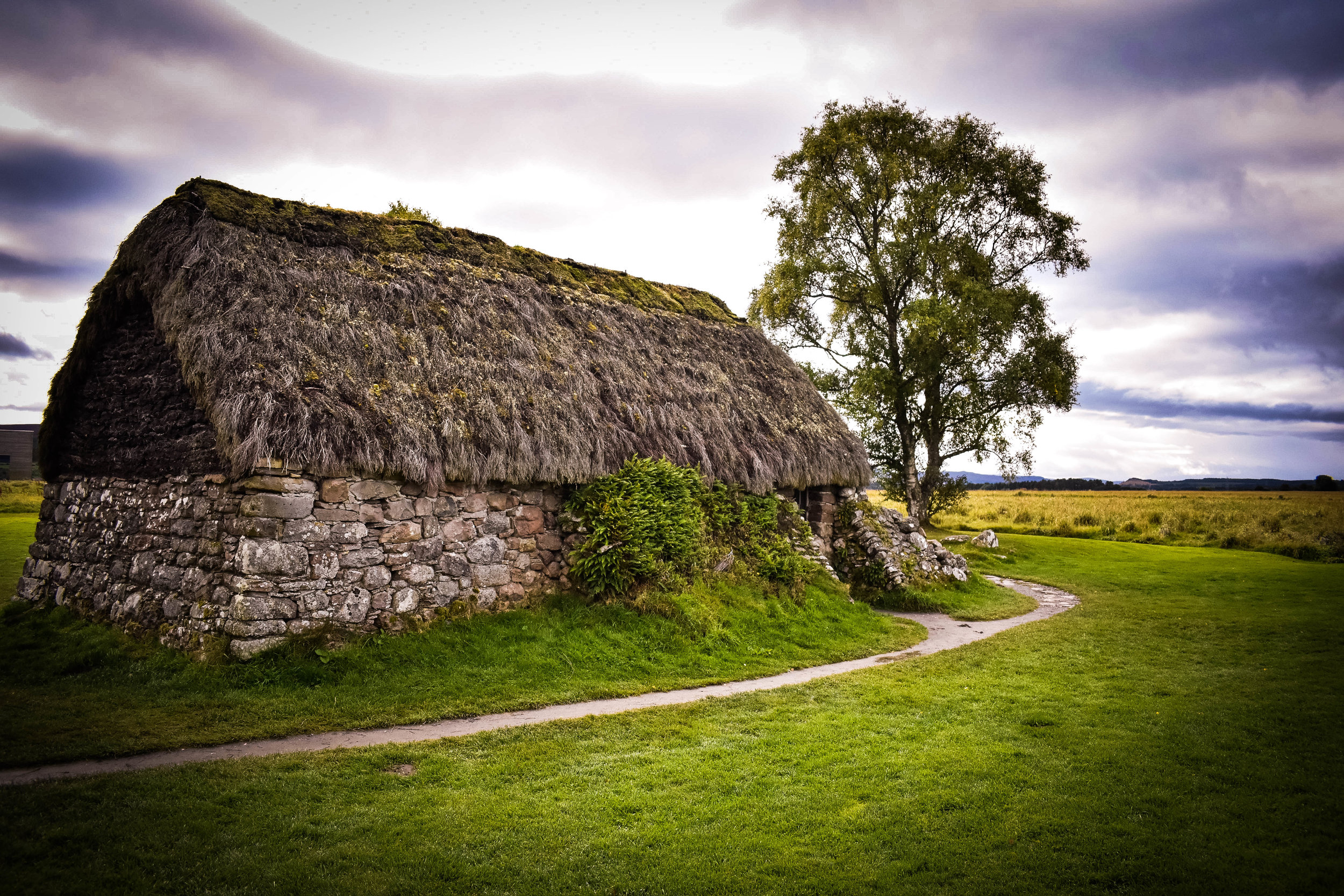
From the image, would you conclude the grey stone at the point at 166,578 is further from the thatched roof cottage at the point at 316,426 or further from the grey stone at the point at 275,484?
the grey stone at the point at 275,484

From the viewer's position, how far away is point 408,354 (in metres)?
10.9

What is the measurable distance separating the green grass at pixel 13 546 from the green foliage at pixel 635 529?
1010 centimetres

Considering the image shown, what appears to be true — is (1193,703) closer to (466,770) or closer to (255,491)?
(466,770)

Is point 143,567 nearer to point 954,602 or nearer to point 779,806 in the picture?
point 779,806

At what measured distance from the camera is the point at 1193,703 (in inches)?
329

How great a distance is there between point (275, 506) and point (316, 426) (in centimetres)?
112

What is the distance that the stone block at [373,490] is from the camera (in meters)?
9.41

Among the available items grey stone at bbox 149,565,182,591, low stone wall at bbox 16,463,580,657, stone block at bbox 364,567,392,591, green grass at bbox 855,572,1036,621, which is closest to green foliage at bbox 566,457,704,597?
low stone wall at bbox 16,463,580,657

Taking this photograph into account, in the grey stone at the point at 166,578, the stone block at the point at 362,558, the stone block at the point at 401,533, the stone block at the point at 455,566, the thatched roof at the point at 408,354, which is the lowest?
the grey stone at the point at 166,578

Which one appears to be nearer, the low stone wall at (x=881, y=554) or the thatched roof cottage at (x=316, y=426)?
the thatched roof cottage at (x=316, y=426)

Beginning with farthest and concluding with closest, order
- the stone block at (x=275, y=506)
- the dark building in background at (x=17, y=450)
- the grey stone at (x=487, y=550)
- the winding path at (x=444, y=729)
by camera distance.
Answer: the dark building in background at (x=17, y=450), the grey stone at (x=487, y=550), the stone block at (x=275, y=506), the winding path at (x=444, y=729)

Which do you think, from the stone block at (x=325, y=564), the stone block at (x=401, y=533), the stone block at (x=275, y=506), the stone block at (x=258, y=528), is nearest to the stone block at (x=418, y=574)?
the stone block at (x=401, y=533)

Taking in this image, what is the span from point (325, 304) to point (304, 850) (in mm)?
8156

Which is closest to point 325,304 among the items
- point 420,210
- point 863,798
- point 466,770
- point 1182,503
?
point 466,770
